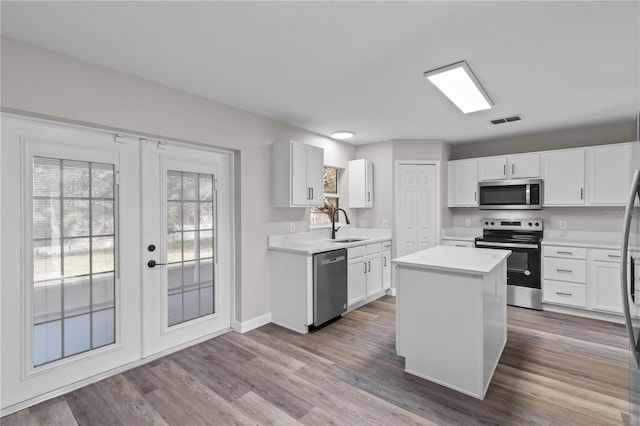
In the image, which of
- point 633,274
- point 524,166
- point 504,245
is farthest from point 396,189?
point 633,274

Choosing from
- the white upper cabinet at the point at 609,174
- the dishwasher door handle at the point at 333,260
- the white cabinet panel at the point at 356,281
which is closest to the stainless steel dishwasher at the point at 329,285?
the dishwasher door handle at the point at 333,260

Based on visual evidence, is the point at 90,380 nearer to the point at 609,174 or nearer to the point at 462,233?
the point at 462,233

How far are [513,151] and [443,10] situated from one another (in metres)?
3.81

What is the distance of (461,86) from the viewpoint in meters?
2.75

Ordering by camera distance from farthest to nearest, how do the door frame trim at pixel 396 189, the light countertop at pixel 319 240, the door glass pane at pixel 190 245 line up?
the door frame trim at pixel 396 189, the light countertop at pixel 319 240, the door glass pane at pixel 190 245

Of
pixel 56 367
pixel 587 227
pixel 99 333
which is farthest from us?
pixel 587 227

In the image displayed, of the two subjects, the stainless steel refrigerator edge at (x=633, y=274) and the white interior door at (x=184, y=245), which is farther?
the white interior door at (x=184, y=245)

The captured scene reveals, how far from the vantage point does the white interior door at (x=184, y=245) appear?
2834 mm

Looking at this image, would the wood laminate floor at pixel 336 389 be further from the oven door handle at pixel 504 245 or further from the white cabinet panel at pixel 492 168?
the white cabinet panel at pixel 492 168

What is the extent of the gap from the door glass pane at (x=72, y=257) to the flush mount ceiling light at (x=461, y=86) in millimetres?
2823

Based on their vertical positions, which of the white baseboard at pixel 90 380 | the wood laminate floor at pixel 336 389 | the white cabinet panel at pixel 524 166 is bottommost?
the wood laminate floor at pixel 336 389

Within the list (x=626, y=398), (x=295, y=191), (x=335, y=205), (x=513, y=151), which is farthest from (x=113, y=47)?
(x=513, y=151)

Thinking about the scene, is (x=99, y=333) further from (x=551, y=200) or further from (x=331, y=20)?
(x=551, y=200)

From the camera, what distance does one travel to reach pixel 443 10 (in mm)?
1763
